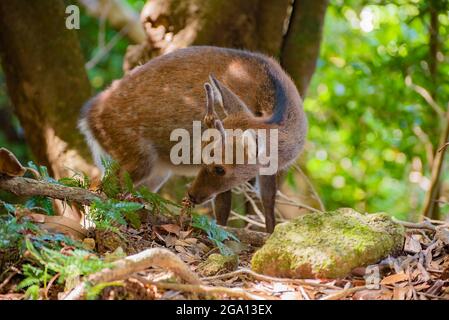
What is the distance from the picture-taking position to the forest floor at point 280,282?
3.01 meters

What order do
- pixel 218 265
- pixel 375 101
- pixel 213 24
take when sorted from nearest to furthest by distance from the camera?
pixel 218 265
pixel 213 24
pixel 375 101

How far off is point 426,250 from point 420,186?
692cm

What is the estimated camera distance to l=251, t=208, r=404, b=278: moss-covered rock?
3.43 m

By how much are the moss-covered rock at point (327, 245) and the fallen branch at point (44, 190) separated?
1117 millimetres

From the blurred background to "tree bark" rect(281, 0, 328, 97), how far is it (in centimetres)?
1

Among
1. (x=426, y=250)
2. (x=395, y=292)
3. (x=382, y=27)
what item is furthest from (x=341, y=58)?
(x=395, y=292)

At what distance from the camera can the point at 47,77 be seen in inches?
249

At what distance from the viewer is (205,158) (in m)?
5.21

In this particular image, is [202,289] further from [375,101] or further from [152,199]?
[375,101]

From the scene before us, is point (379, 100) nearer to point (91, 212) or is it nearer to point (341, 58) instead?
point (341, 58)

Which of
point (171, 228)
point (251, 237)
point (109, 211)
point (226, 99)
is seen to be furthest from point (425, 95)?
point (109, 211)

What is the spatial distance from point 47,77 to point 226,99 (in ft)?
6.78

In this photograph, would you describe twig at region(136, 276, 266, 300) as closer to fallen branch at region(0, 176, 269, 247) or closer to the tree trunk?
fallen branch at region(0, 176, 269, 247)

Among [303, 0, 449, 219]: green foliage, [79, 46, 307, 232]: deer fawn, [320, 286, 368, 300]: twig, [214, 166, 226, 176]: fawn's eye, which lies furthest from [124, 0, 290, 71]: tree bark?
[320, 286, 368, 300]: twig
